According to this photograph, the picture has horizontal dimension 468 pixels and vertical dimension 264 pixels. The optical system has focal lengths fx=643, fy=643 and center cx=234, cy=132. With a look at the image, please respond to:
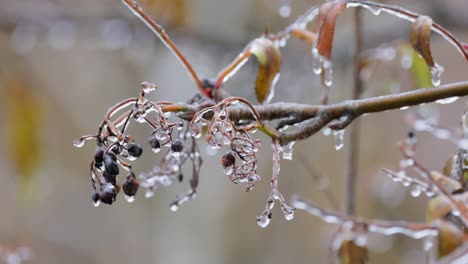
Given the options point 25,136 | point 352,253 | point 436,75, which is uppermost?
point 25,136

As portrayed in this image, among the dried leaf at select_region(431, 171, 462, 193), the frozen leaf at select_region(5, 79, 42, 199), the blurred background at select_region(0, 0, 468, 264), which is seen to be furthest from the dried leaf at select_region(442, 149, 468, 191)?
the blurred background at select_region(0, 0, 468, 264)

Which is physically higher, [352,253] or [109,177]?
[109,177]

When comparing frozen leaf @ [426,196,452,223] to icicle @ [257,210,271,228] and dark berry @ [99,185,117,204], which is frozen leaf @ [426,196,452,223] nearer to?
icicle @ [257,210,271,228]

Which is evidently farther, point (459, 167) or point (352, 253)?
point (352, 253)

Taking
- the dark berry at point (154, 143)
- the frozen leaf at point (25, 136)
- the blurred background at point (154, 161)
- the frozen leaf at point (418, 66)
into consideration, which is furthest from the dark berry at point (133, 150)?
the blurred background at point (154, 161)

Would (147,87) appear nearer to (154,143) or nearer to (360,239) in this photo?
(154,143)

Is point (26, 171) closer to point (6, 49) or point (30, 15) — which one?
point (30, 15)

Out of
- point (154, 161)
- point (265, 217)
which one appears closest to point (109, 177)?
point (265, 217)

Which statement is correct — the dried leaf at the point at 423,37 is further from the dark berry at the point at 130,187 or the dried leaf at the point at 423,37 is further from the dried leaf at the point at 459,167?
the dark berry at the point at 130,187
